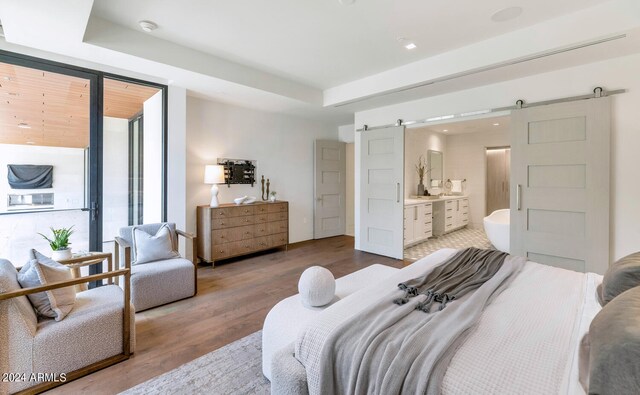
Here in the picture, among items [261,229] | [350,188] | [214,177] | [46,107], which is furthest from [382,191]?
[46,107]

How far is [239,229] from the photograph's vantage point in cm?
464

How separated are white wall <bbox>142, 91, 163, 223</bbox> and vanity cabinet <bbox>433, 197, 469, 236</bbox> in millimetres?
5666

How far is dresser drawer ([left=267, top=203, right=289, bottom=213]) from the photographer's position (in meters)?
5.12

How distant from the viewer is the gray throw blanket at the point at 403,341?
107cm

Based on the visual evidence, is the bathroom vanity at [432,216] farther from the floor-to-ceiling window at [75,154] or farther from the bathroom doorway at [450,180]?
the floor-to-ceiling window at [75,154]

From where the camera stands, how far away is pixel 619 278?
1465mm

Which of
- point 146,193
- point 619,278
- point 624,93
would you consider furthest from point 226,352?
point 624,93

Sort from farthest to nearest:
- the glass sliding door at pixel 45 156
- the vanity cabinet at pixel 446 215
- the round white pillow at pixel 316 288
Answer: the vanity cabinet at pixel 446 215 → the glass sliding door at pixel 45 156 → the round white pillow at pixel 316 288

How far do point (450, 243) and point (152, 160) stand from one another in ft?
18.3

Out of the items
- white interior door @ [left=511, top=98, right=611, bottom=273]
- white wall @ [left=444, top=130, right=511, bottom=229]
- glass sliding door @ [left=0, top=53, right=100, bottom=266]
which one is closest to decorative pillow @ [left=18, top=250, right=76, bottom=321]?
glass sliding door @ [left=0, top=53, right=100, bottom=266]

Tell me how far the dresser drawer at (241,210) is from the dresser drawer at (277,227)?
461 mm

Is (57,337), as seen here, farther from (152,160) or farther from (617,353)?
(617,353)

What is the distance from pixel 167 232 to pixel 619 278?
3.82 m

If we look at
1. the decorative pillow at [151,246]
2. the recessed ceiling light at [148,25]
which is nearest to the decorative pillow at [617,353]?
the decorative pillow at [151,246]
